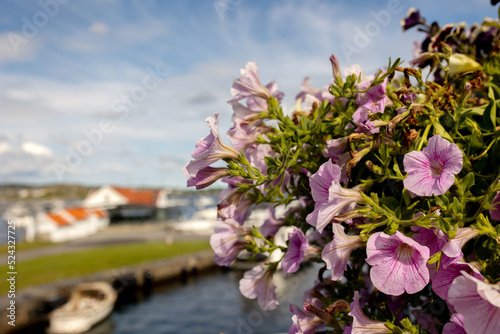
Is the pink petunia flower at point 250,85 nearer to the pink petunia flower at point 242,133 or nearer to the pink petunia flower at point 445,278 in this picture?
the pink petunia flower at point 242,133

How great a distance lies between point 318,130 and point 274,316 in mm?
18214

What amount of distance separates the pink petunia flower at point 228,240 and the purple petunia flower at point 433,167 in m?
0.55

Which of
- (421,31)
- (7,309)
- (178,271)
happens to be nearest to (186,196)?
(178,271)

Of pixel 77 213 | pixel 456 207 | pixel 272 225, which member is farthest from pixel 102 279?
pixel 77 213

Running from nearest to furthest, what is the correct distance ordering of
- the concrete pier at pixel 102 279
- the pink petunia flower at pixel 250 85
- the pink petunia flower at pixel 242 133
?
the pink petunia flower at pixel 242 133 → the pink petunia flower at pixel 250 85 → the concrete pier at pixel 102 279

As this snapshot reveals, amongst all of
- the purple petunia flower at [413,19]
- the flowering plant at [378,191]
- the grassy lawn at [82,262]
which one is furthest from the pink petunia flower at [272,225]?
the grassy lawn at [82,262]

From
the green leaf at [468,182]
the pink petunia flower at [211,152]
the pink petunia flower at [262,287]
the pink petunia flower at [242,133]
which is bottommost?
the pink petunia flower at [262,287]

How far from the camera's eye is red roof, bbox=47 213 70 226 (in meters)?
32.2

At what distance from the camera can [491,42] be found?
1.55 metres

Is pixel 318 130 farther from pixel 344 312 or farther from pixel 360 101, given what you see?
pixel 344 312

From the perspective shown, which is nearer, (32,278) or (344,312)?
(344,312)

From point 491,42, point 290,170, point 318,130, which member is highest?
point 491,42

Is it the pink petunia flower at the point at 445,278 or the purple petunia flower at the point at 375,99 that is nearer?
the pink petunia flower at the point at 445,278

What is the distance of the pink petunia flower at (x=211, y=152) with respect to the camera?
37.2 inches
